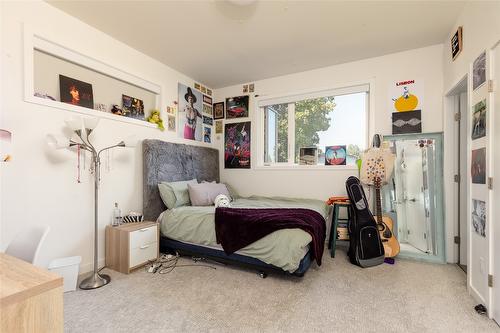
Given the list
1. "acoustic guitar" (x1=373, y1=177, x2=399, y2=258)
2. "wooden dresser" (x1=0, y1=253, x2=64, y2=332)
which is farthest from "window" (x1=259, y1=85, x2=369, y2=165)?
"wooden dresser" (x1=0, y1=253, x2=64, y2=332)

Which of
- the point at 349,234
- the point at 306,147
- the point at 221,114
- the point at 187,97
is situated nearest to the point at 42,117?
the point at 187,97

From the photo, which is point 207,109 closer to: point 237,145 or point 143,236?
point 237,145

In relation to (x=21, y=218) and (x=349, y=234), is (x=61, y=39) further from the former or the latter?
(x=349, y=234)

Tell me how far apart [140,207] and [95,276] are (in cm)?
98

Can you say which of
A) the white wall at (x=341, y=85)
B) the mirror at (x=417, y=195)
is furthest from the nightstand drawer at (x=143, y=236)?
the mirror at (x=417, y=195)

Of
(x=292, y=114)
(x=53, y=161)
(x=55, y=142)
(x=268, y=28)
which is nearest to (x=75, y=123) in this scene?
(x=55, y=142)

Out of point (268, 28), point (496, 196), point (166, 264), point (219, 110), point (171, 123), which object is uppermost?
point (268, 28)

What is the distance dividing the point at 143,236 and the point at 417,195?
3243 millimetres

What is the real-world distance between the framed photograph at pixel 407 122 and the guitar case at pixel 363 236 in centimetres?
104

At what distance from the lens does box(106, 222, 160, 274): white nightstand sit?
2.42 meters

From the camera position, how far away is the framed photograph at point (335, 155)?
3.41 metres

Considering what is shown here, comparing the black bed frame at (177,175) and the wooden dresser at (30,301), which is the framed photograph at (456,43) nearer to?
the black bed frame at (177,175)

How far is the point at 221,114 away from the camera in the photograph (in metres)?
4.27

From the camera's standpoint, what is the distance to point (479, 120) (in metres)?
1.83
